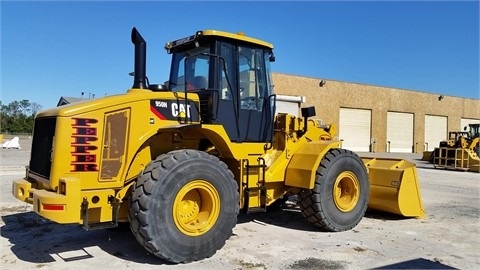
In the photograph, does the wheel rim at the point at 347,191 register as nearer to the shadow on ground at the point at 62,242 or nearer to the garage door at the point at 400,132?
the shadow on ground at the point at 62,242

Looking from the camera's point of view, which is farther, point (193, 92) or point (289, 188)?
point (289, 188)

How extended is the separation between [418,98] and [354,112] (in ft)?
30.0

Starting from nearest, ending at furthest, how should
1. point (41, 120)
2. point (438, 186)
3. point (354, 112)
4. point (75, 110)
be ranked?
point (75, 110) → point (41, 120) → point (438, 186) → point (354, 112)

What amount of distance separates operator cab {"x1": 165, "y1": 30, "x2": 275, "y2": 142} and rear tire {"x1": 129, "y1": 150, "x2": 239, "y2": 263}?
966 millimetres

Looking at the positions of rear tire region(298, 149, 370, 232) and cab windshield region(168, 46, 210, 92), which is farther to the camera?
rear tire region(298, 149, 370, 232)

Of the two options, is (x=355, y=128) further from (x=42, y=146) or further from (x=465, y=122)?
(x=42, y=146)

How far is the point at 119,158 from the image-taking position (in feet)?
16.9

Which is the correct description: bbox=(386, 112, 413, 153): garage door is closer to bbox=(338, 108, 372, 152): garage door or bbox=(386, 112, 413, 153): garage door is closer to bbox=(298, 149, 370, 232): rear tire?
bbox=(338, 108, 372, 152): garage door

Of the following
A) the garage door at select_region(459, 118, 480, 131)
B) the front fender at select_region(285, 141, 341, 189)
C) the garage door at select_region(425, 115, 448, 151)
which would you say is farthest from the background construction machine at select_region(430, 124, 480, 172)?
the garage door at select_region(459, 118, 480, 131)

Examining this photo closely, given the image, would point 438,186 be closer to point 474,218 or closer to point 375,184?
point 474,218

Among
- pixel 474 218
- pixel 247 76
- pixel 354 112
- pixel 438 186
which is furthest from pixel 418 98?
pixel 247 76

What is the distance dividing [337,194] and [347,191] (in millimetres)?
298

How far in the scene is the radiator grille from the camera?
5.14 metres

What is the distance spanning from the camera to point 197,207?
5.39 m
